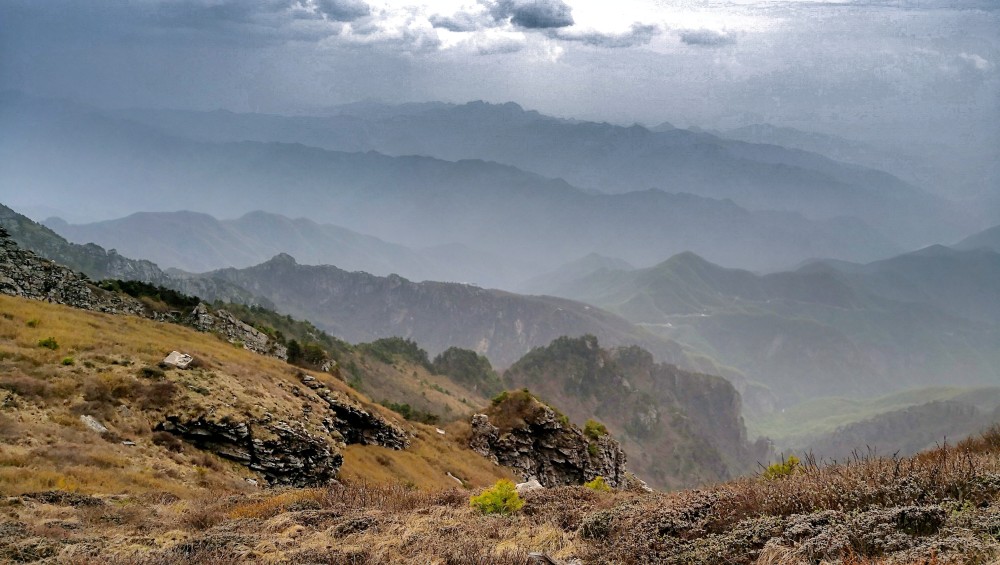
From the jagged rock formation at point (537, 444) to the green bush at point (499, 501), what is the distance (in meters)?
31.2

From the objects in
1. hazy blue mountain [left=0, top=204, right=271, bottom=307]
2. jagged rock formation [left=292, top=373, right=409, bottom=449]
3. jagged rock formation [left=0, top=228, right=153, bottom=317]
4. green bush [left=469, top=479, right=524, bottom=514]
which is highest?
green bush [left=469, top=479, right=524, bottom=514]

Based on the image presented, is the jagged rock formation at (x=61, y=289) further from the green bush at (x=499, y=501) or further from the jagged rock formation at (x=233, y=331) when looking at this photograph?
the green bush at (x=499, y=501)

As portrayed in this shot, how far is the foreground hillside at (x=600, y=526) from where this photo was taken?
21.3 ft

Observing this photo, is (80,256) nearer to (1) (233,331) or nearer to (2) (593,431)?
(1) (233,331)

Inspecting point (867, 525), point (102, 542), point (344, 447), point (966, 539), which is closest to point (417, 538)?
point (102, 542)

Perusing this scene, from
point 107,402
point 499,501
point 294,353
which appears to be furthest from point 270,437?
point 294,353

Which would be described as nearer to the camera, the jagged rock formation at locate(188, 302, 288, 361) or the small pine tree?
A: the jagged rock formation at locate(188, 302, 288, 361)

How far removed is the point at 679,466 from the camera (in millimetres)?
160125

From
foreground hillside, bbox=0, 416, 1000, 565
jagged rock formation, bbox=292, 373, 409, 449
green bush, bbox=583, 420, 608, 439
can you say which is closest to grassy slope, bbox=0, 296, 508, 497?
jagged rock formation, bbox=292, 373, 409, 449

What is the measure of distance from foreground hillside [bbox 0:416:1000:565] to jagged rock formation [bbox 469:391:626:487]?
3188 centimetres

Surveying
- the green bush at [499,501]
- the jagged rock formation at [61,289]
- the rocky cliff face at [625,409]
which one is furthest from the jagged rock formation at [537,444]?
the rocky cliff face at [625,409]

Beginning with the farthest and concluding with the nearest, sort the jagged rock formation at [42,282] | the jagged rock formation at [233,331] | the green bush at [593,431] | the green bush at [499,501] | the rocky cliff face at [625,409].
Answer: the rocky cliff face at [625,409] → the green bush at [593,431] → the jagged rock formation at [233,331] → the jagged rock formation at [42,282] → the green bush at [499,501]

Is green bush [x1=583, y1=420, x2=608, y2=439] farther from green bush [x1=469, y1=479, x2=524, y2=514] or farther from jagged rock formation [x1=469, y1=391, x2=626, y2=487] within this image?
green bush [x1=469, y1=479, x2=524, y2=514]

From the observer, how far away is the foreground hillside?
6.49 meters
